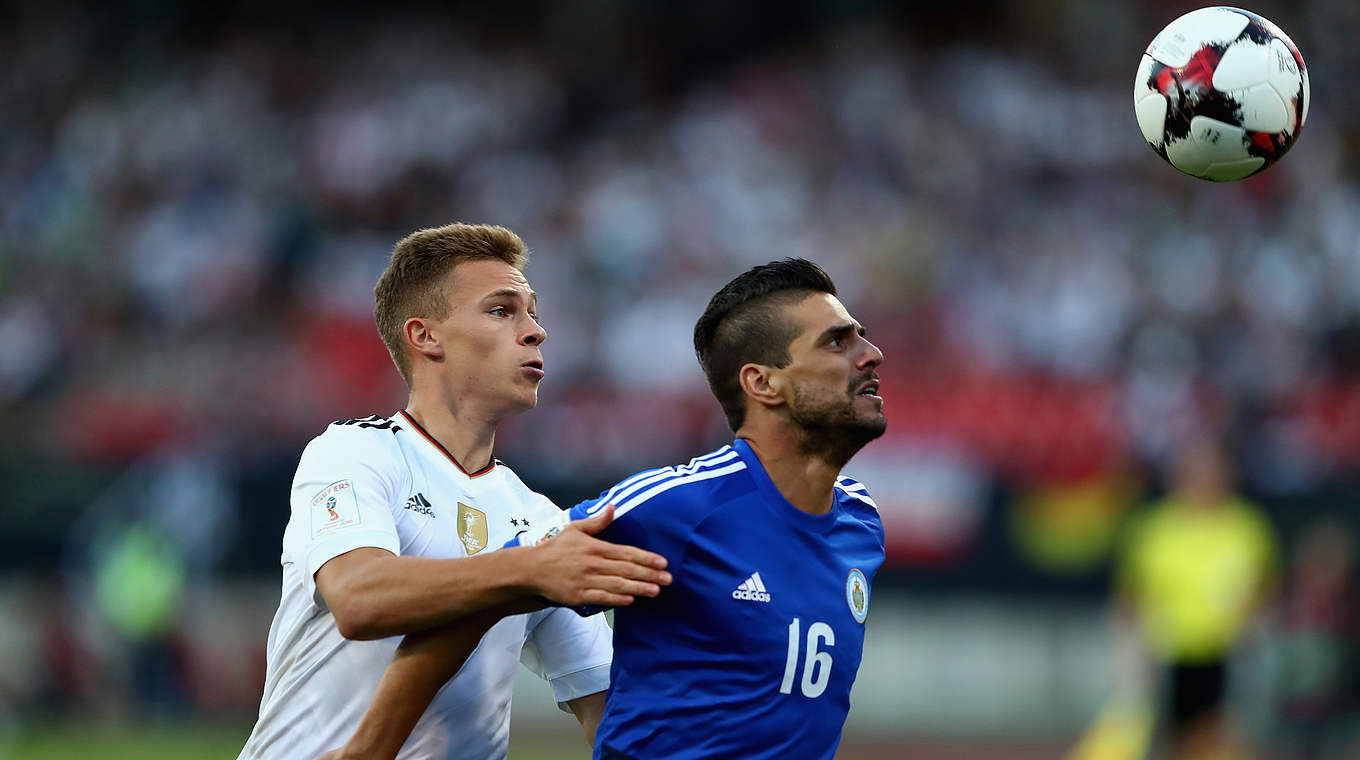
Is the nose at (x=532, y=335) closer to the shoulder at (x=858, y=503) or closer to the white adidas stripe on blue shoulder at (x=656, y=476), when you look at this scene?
the white adidas stripe on blue shoulder at (x=656, y=476)

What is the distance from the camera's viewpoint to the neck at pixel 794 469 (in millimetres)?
4422

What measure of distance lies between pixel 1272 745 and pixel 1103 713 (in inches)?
54.2

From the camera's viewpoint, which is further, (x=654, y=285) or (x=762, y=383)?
(x=654, y=285)

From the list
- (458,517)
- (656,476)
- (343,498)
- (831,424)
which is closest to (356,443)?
(343,498)

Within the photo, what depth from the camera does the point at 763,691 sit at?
4156 mm

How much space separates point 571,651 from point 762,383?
111cm

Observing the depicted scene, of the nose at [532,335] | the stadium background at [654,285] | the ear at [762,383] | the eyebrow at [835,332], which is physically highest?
the stadium background at [654,285]

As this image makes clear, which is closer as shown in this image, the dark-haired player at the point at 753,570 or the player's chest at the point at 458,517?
the dark-haired player at the point at 753,570

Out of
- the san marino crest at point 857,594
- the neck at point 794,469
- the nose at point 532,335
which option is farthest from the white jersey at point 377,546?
the san marino crest at point 857,594

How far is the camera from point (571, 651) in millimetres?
4949

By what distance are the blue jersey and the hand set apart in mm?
172

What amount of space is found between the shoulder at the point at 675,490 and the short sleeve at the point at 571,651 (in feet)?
2.71

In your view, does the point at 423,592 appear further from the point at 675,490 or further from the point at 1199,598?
the point at 1199,598

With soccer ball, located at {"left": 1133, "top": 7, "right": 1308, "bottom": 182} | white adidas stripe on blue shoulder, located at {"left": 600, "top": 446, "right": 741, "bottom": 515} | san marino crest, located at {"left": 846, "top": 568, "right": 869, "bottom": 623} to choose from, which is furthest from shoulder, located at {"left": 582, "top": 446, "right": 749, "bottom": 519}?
soccer ball, located at {"left": 1133, "top": 7, "right": 1308, "bottom": 182}
